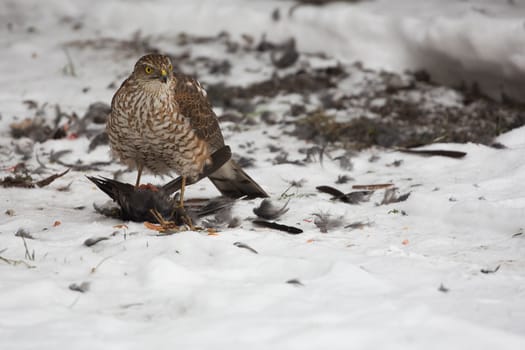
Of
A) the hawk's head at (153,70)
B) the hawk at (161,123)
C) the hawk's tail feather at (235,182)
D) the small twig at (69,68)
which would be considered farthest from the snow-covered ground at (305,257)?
the hawk's head at (153,70)

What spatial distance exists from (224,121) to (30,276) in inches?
158

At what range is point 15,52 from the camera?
8945 mm

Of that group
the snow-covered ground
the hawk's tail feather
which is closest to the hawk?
the hawk's tail feather

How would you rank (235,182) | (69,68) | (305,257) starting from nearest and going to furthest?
(305,257) < (235,182) < (69,68)

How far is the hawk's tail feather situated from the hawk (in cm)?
20

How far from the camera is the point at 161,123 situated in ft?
14.4

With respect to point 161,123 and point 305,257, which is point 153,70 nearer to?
point 161,123

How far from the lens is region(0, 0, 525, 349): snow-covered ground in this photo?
107 inches

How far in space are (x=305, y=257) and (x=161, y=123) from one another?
136 centimetres

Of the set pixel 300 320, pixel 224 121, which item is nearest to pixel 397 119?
pixel 224 121

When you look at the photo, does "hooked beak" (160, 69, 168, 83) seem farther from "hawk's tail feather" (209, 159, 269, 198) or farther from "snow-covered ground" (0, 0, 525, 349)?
"snow-covered ground" (0, 0, 525, 349)

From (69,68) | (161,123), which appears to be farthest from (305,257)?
(69,68)

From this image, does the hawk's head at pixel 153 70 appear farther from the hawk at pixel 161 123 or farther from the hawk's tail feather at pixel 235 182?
the hawk's tail feather at pixel 235 182

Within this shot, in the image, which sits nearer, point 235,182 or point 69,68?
point 235,182
